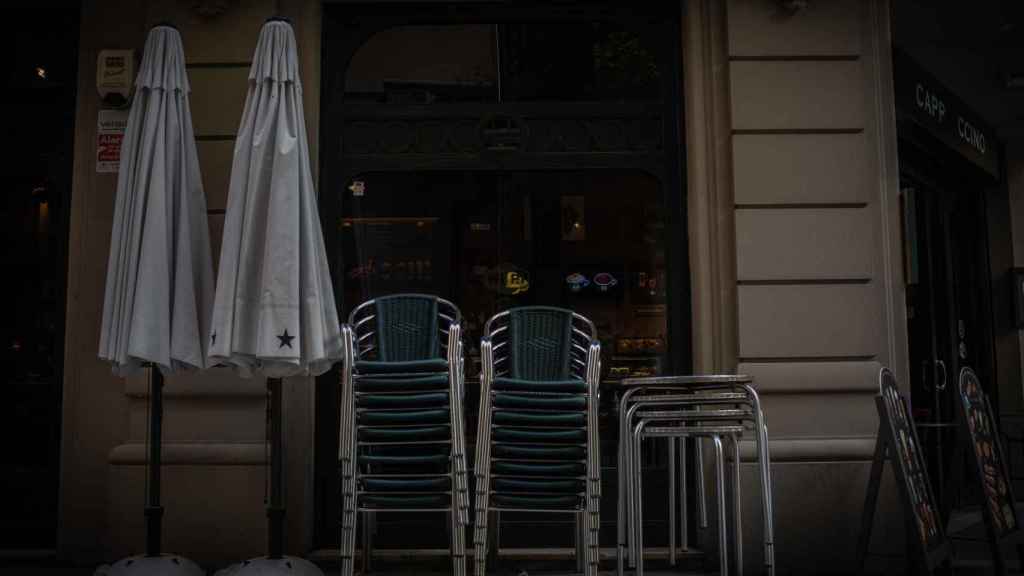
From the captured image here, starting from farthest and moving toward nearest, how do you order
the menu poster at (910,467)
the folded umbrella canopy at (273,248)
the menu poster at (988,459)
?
the menu poster at (988,459) → the folded umbrella canopy at (273,248) → the menu poster at (910,467)

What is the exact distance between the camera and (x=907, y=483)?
5.19m

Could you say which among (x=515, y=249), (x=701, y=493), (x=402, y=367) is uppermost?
(x=515, y=249)

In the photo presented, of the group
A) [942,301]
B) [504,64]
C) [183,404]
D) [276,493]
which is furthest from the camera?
[942,301]

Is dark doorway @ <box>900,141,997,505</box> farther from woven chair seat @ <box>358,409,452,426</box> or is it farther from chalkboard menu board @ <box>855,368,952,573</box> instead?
woven chair seat @ <box>358,409,452,426</box>

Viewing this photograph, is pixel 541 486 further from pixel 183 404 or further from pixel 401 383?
pixel 183 404

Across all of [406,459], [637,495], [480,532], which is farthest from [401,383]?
[637,495]

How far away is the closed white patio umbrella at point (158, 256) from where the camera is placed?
546cm

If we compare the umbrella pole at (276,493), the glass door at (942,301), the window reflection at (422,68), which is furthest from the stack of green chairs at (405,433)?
the glass door at (942,301)

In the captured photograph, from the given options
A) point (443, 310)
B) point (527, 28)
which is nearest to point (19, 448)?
point (443, 310)

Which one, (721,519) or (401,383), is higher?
(401,383)

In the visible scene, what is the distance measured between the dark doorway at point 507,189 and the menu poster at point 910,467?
164 cm

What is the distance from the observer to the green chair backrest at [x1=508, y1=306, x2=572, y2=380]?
5.80m

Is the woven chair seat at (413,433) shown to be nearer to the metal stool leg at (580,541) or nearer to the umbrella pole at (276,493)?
the umbrella pole at (276,493)

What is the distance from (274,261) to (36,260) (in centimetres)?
296
